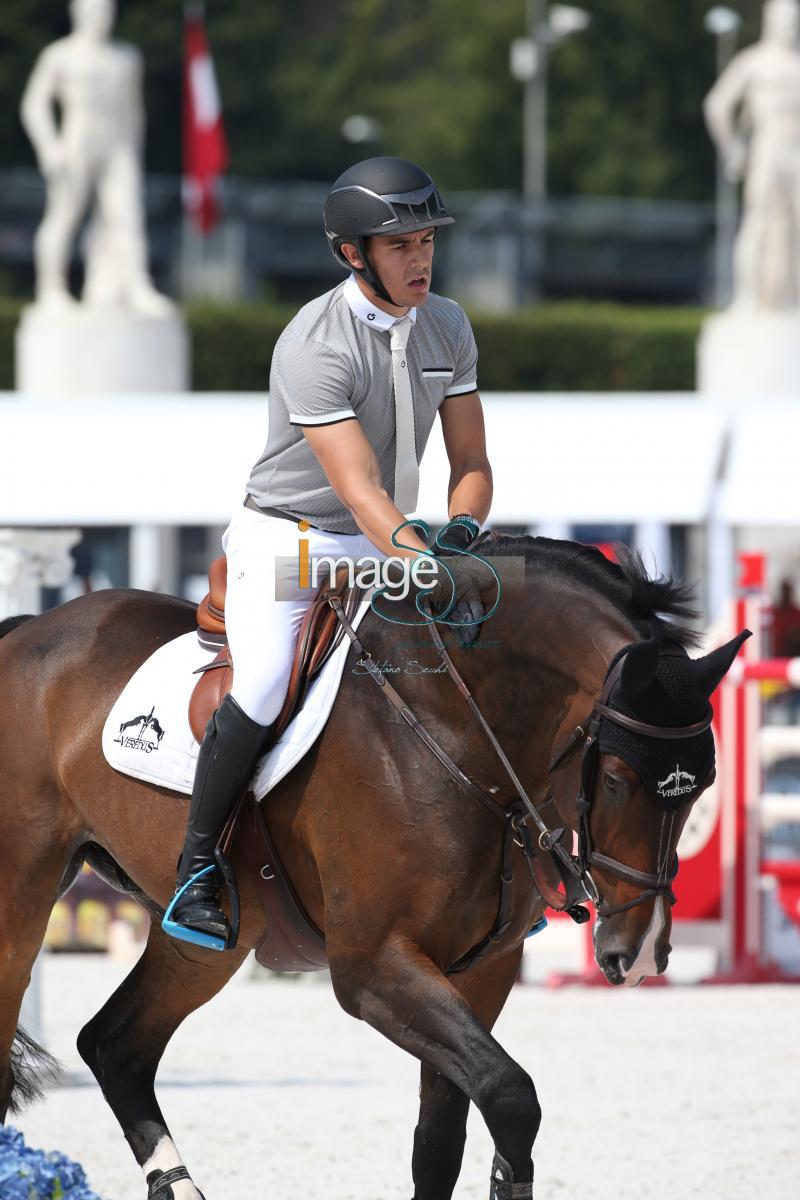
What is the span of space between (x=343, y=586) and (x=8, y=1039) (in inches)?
65.4

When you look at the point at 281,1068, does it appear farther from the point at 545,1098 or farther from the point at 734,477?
the point at 734,477

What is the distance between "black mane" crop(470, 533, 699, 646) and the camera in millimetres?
4410

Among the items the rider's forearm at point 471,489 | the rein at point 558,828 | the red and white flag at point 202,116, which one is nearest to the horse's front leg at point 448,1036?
the rein at point 558,828

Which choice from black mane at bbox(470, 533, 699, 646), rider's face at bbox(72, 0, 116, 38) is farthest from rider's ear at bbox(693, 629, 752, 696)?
rider's face at bbox(72, 0, 116, 38)

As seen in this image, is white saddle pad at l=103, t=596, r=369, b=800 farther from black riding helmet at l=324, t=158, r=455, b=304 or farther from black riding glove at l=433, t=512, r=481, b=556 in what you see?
black riding helmet at l=324, t=158, r=455, b=304

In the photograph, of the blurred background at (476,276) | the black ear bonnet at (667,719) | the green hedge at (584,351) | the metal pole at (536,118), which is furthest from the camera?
the metal pole at (536,118)

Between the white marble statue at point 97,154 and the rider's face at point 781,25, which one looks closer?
the rider's face at point 781,25

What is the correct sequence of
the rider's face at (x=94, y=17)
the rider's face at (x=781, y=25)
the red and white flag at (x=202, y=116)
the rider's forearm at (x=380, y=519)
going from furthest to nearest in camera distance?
→ the red and white flag at (x=202, y=116) < the rider's face at (x=94, y=17) < the rider's face at (x=781, y=25) < the rider's forearm at (x=380, y=519)

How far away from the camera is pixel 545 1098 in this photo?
24.3ft

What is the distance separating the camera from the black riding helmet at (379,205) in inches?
177

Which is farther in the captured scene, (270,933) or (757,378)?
(757,378)

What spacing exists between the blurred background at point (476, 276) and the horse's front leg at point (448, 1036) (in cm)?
A: 107

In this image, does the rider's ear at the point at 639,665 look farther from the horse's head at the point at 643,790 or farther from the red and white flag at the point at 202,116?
the red and white flag at the point at 202,116

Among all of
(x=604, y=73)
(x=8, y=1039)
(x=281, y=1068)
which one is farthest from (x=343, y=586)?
(x=604, y=73)
